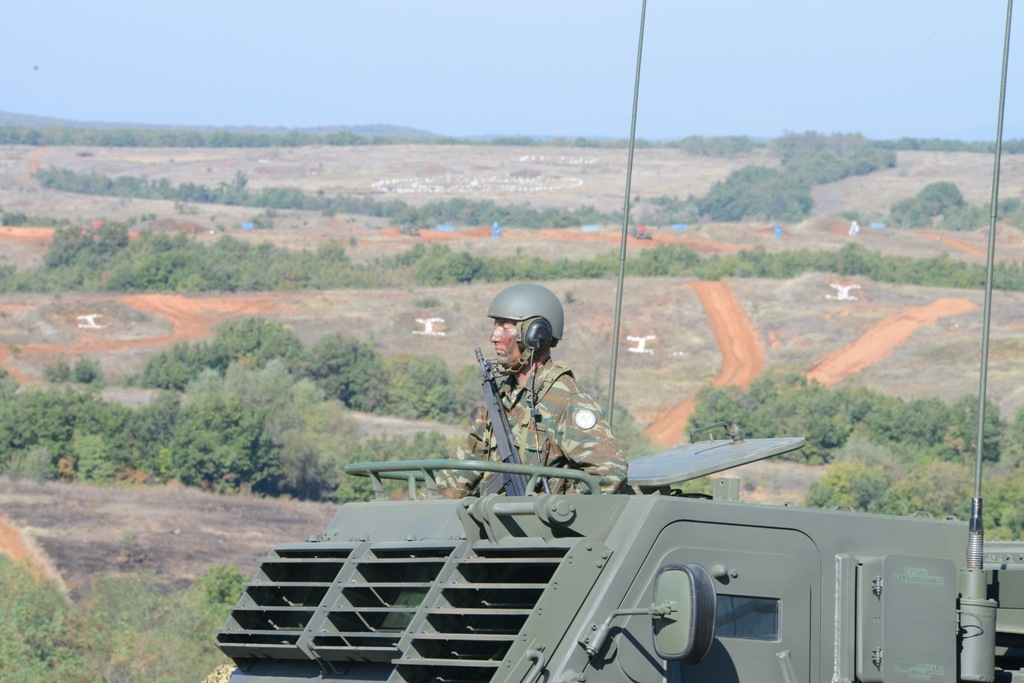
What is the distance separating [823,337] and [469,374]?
16496 mm

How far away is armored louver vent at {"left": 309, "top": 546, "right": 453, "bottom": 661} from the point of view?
6.88 metres

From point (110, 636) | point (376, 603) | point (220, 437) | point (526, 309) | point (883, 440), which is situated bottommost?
point (220, 437)

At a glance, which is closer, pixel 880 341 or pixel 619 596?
pixel 619 596

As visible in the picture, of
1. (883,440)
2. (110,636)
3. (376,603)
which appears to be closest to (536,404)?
(376,603)

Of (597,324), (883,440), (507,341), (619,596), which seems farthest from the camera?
(597,324)

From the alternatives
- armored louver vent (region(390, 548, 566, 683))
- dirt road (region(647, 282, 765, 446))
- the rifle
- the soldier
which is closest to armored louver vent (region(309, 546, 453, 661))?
armored louver vent (region(390, 548, 566, 683))

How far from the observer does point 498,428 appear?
791 cm

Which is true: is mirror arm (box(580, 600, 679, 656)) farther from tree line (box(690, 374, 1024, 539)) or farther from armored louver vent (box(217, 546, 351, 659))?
tree line (box(690, 374, 1024, 539))

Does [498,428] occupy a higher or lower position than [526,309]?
lower

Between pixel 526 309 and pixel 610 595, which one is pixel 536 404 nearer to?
pixel 526 309

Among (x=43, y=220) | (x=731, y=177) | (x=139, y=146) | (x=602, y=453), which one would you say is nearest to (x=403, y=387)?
(x=43, y=220)

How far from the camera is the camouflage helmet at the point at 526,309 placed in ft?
26.2

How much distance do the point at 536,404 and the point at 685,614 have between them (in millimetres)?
2015

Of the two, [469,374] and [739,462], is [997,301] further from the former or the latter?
[739,462]
